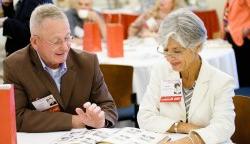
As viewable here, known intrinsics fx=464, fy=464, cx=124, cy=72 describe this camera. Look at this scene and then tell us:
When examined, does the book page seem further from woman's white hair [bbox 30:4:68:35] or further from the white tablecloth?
the white tablecloth

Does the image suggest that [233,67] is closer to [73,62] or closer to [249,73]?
[249,73]

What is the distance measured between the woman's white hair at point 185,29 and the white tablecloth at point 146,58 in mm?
1712

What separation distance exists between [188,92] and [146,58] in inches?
74.3

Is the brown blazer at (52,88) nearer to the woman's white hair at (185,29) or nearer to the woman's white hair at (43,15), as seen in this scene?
the woman's white hair at (43,15)

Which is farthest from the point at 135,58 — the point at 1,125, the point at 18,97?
the point at 1,125

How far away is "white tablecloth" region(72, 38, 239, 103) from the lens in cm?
402

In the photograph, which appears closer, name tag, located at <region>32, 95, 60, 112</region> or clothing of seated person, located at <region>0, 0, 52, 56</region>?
A: name tag, located at <region>32, 95, 60, 112</region>

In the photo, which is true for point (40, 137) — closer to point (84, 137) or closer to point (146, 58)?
point (84, 137)

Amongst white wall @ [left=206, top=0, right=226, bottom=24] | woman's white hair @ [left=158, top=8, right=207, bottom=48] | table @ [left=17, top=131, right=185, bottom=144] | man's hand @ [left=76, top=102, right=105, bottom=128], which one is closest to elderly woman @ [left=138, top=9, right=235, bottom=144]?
woman's white hair @ [left=158, top=8, right=207, bottom=48]

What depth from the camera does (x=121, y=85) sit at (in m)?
3.84

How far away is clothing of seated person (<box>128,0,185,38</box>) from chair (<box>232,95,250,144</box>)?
311cm

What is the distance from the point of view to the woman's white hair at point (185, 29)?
225 cm

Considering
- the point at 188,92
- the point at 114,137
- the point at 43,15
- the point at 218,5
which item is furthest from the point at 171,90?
the point at 218,5

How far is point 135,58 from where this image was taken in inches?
170
